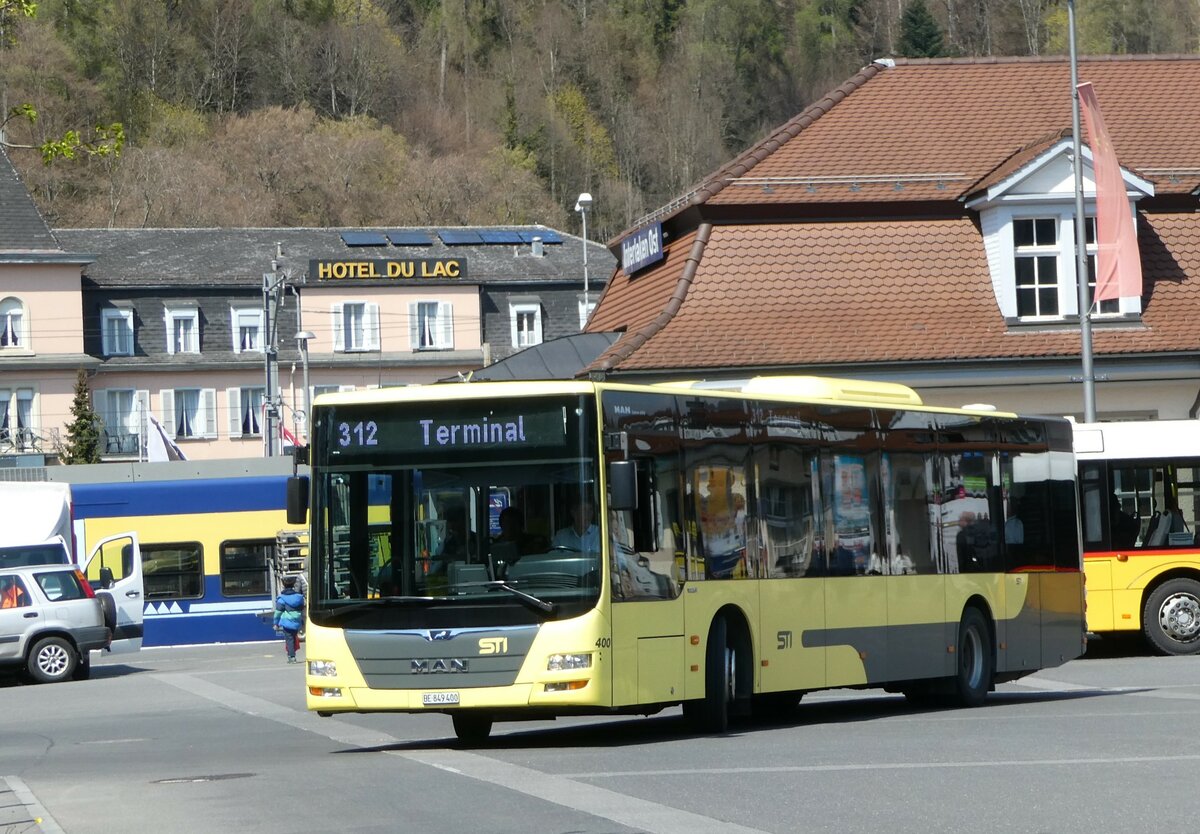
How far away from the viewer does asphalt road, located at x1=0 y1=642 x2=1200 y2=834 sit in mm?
10344

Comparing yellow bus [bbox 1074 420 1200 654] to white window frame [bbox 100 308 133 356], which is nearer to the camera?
yellow bus [bbox 1074 420 1200 654]

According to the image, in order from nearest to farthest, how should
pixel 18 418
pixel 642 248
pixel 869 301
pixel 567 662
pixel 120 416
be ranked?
1. pixel 567 662
2. pixel 869 301
3. pixel 642 248
4. pixel 18 418
5. pixel 120 416

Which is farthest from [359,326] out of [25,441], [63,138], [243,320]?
[63,138]

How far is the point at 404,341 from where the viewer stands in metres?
74.4

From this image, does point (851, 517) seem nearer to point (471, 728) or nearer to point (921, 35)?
point (471, 728)

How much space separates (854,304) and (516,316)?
4329cm

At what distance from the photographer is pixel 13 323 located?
2726 inches

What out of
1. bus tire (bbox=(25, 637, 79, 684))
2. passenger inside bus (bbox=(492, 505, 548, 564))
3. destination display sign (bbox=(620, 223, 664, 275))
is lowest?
bus tire (bbox=(25, 637, 79, 684))

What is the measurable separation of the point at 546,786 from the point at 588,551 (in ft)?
8.56

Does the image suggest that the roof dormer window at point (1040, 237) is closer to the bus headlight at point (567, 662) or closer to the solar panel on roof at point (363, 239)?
the bus headlight at point (567, 662)

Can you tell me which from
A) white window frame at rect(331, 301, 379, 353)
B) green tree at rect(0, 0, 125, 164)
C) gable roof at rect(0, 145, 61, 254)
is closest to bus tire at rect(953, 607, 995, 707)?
green tree at rect(0, 0, 125, 164)

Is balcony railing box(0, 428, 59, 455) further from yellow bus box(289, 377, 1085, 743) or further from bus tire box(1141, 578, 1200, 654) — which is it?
yellow bus box(289, 377, 1085, 743)

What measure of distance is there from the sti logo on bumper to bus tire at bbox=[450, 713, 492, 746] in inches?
49.2

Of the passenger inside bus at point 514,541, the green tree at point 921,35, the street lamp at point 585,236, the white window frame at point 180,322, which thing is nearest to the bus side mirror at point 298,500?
the passenger inside bus at point 514,541
